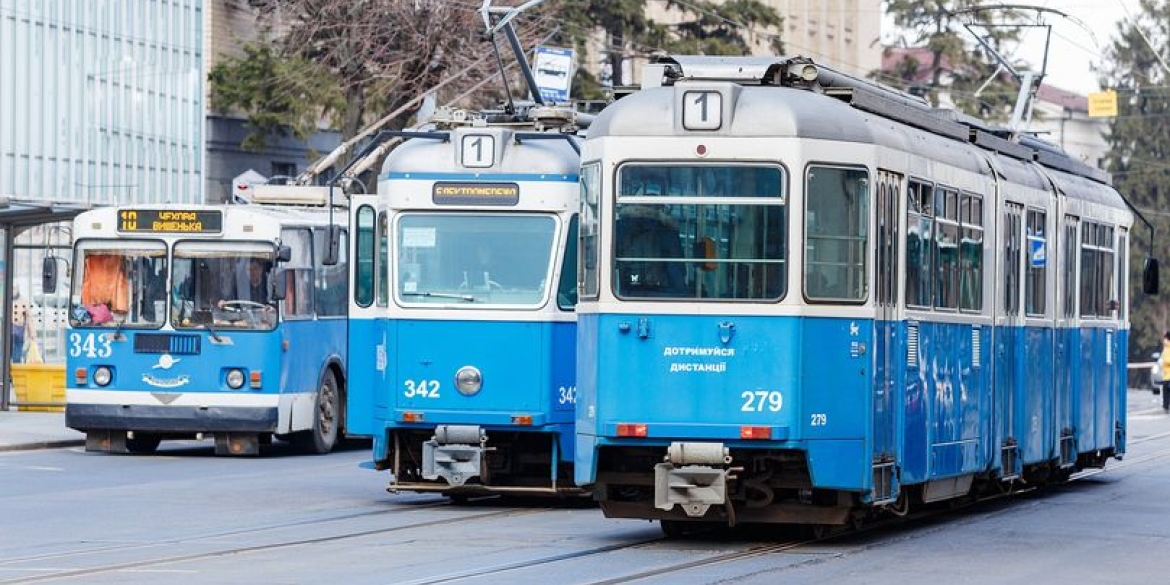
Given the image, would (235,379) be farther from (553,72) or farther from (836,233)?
(553,72)

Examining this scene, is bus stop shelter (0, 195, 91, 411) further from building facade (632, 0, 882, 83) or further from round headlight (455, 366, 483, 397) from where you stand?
building facade (632, 0, 882, 83)

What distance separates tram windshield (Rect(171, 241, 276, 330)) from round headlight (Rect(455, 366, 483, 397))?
8.22m

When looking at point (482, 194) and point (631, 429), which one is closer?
point (631, 429)

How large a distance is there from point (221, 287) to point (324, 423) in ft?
9.18

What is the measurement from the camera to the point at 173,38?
193 feet

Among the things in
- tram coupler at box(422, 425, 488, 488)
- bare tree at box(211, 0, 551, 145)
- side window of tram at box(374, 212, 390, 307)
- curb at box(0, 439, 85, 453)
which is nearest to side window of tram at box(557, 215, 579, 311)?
tram coupler at box(422, 425, 488, 488)

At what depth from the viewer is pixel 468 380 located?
1972 cm

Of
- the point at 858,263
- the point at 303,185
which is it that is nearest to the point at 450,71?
the point at 303,185

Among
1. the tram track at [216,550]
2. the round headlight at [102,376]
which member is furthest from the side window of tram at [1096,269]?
the round headlight at [102,376]

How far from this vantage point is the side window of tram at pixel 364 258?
20359mm

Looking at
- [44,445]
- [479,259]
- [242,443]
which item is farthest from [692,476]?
[44,445]

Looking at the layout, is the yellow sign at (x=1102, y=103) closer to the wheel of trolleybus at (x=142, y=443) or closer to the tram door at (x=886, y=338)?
the wheel of trolleybus at (x=142, y=443)

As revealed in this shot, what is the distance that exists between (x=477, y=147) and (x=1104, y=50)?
78893 millimetres

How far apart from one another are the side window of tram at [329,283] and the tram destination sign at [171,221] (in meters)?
1.60
